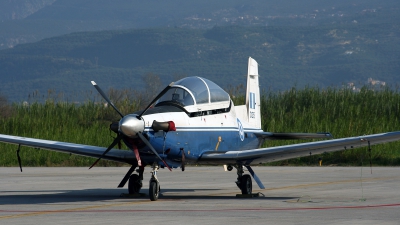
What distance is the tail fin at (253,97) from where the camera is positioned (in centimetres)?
1828

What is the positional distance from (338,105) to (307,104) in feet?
5.21

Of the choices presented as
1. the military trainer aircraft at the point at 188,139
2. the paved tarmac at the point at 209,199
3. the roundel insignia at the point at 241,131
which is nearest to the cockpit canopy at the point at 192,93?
the military trainer aircraft at the point at 188,139

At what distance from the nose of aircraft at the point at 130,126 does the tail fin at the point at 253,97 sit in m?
5.12

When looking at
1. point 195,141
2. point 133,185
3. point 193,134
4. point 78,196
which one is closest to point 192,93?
point 193,134

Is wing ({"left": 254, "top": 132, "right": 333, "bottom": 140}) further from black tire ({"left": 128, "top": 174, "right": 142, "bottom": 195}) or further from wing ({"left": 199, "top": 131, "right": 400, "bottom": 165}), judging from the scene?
black tire ({"left": 128, "top": 174, "right": 142, "bottom": 195})

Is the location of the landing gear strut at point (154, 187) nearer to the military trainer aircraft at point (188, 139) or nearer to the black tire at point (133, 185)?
the military trainer aircraft at point (188, 139)

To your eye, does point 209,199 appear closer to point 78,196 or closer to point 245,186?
point 245,186

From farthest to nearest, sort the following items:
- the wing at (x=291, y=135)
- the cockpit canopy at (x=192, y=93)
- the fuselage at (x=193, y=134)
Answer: the wing at (x=291, y=135), the cockpit canopy at (x=192, y=93), the fuselage at (x=193, y=134)

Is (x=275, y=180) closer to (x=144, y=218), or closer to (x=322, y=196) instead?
(x=322, y=196)

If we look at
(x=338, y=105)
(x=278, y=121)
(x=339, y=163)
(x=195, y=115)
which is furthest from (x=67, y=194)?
(x=338, y=105)

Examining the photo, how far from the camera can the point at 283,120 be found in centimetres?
3041

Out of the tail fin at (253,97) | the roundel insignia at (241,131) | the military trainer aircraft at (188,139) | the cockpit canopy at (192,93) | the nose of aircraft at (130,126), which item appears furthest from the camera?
the tail fin at (253,97)

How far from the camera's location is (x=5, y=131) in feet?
102

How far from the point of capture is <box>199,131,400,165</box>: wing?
1417 centimetres
